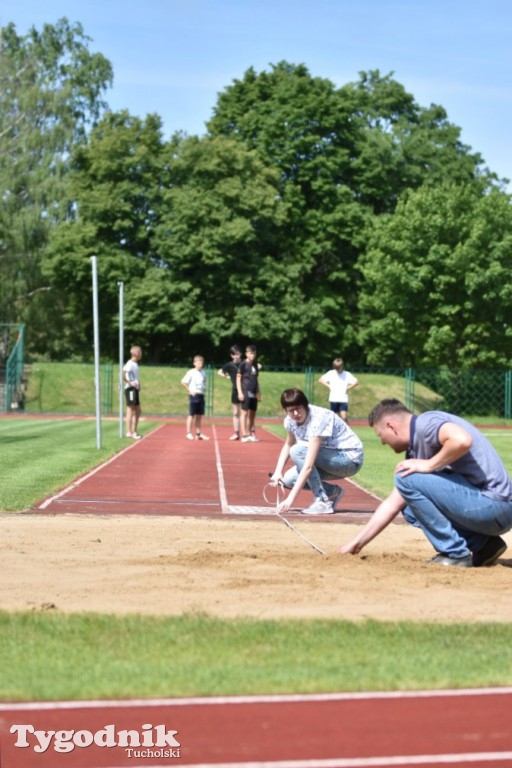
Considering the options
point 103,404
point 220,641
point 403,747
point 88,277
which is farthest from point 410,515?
point 88,277

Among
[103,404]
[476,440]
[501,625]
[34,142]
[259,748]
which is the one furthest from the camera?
[34,142]

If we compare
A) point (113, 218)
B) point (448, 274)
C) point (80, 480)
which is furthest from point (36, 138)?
point (80, 480)

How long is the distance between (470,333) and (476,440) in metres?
46.0

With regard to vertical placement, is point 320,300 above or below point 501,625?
above

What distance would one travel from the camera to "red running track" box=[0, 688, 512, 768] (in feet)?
13.9

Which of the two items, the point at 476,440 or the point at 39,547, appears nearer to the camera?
the point at 476,440

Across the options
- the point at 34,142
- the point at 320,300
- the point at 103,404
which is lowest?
the point at 103,404

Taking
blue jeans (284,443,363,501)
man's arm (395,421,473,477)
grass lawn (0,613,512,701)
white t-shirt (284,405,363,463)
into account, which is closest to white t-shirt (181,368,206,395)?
blue jeans (284,443,363,501)

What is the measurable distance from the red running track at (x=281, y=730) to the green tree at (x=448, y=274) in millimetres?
47081

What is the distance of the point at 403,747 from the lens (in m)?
4.36

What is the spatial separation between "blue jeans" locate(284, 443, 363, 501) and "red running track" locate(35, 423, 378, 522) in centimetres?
39

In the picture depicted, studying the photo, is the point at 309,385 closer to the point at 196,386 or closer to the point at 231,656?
the point at 196,386

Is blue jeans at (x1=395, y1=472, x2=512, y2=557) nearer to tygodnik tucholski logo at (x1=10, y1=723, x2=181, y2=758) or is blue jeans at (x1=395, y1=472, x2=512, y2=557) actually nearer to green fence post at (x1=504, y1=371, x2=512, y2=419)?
tygodnik tucholski logo at (x1=10, y1=723, x2=181, y2=758)

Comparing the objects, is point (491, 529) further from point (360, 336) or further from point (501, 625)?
point (360, 336)
